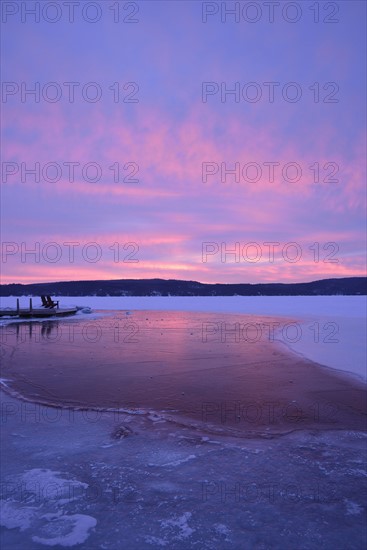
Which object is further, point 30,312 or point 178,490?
point 30,312

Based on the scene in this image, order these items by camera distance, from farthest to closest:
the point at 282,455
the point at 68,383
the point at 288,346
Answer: the point at 288,346, the point at 68,383, the point at 282,455

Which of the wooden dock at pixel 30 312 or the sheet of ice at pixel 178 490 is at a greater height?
the wooden dock at pixel 30 312

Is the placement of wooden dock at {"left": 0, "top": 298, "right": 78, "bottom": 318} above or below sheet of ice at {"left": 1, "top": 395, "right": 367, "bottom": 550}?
above

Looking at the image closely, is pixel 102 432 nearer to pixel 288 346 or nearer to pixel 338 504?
pixel 338 504

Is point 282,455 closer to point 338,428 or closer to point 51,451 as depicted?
point 338,428

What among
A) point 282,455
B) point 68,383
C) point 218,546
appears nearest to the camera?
point 218,546

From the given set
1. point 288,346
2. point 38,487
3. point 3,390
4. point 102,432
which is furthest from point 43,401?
point 288,346

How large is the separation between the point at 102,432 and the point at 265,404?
347 cm

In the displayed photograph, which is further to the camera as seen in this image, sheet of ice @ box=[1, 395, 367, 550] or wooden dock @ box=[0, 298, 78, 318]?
wooden dock @ box=[0, 298, 78, 318]

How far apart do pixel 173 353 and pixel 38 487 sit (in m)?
10.1

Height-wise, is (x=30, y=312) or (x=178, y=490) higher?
(x=30, y=312)

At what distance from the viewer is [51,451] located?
5.78 m

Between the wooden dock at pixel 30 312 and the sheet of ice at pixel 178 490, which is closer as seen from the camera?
the sheet of ice at pixel 178 490

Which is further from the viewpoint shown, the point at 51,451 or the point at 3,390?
the point at 3,390
